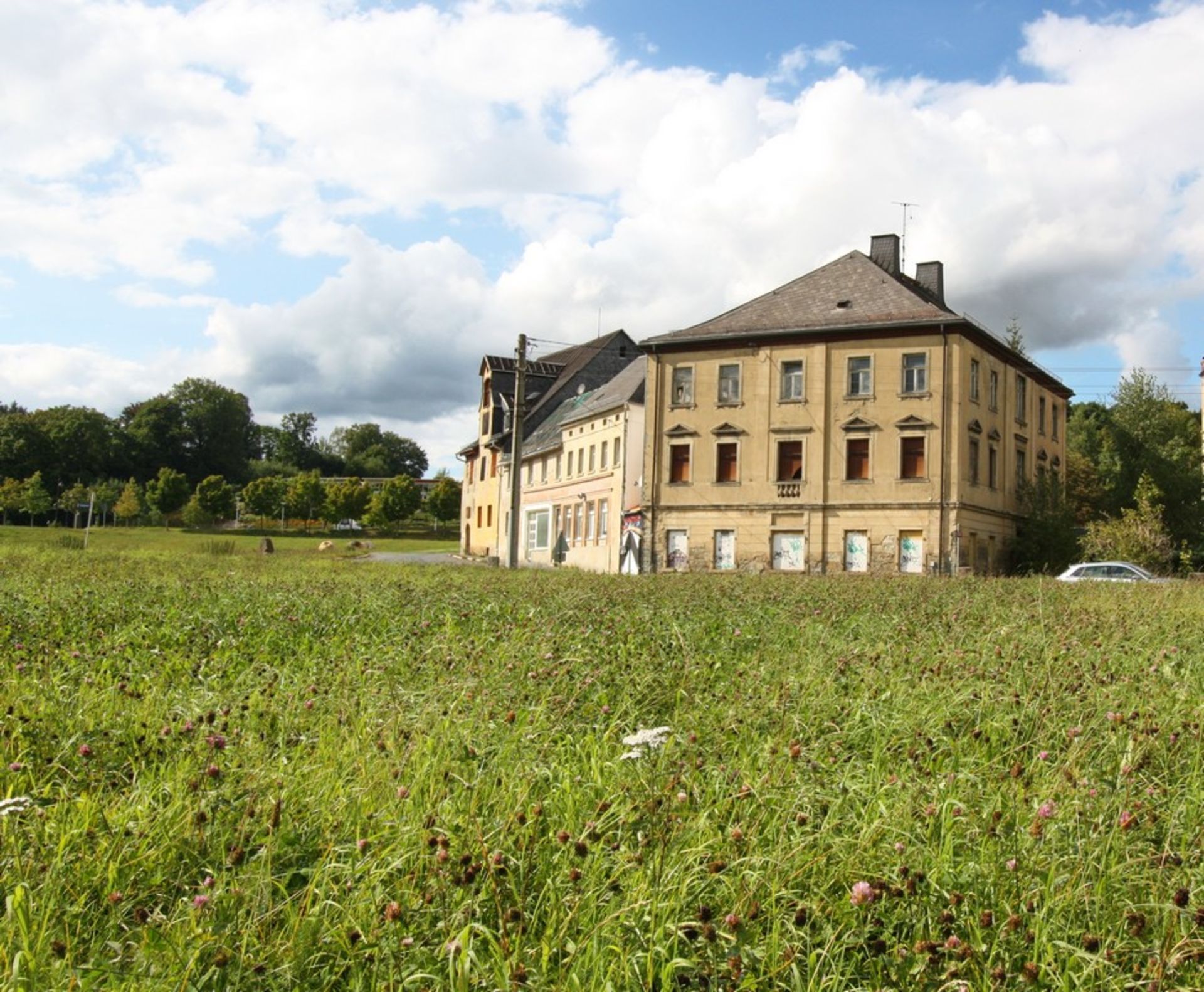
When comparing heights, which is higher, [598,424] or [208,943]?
[598,424]

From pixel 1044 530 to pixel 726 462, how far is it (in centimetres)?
1252

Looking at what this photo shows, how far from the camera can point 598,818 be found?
4.30m

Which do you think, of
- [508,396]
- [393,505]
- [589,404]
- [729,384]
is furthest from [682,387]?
[393,505]

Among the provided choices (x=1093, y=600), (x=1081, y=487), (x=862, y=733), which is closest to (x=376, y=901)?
(x=862, y=733)

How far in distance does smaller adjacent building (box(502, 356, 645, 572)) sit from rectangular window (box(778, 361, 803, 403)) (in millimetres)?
6663

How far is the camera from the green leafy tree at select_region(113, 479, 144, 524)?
3826 inches

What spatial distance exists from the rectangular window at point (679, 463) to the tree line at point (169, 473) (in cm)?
6614

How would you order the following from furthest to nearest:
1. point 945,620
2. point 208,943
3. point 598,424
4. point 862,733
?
point 598,424, point 945,620, point 862,733, point 208,943

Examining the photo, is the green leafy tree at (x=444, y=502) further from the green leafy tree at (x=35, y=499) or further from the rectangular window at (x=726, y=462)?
the rectangular window at (x=726, y=462)

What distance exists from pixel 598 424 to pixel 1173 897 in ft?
154

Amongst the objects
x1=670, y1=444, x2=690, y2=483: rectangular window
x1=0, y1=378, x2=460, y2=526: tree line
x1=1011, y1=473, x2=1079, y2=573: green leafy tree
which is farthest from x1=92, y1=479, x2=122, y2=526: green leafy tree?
x1=1011, y1=473, x2=1079, y2=573: green leafy tree

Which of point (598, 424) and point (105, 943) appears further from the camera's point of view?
point (598, 424)

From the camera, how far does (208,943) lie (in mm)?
3066

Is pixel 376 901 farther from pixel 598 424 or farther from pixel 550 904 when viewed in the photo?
pixel 598 424
